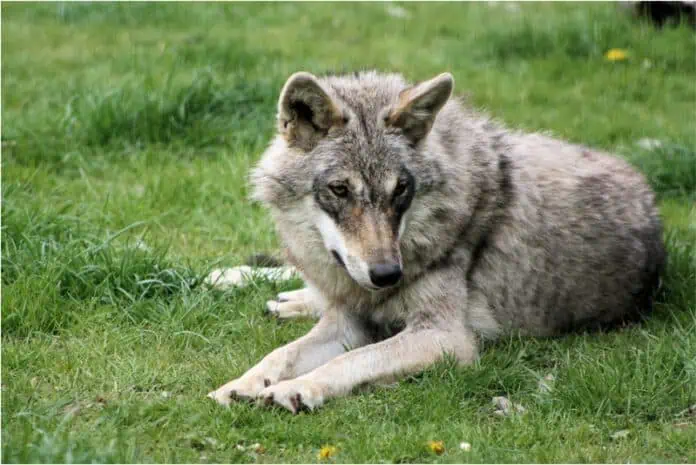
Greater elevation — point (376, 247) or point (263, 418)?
point (376, 247)

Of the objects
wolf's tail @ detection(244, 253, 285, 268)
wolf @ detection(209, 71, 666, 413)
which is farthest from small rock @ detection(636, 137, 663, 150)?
wolf's tail @ detection(244, 253, 285, 268)

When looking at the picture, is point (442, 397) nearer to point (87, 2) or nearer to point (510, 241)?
point (510, 241)

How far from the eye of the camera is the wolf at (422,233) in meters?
5.18

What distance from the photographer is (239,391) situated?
4953mm

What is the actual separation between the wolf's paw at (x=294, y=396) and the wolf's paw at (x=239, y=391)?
2.9 inches

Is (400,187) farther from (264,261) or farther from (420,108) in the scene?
(264,261)

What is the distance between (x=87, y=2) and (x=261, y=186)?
272 inches

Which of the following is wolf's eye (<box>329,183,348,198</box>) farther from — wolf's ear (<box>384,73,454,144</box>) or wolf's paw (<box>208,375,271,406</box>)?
wolf's paw (<box>208,375,271,406</box>)

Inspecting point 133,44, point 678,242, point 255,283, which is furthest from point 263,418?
point 133,44

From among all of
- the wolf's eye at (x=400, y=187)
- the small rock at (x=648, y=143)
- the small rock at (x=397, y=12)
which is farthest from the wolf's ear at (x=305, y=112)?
the small rock at (x=397, y=12)

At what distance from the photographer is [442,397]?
16.2ft

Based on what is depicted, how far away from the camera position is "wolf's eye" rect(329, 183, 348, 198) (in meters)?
5.21

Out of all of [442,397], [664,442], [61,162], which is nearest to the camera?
[664,442]

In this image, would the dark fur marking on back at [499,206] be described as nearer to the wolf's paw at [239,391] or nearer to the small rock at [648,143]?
the wolf's paw at [239,391]
